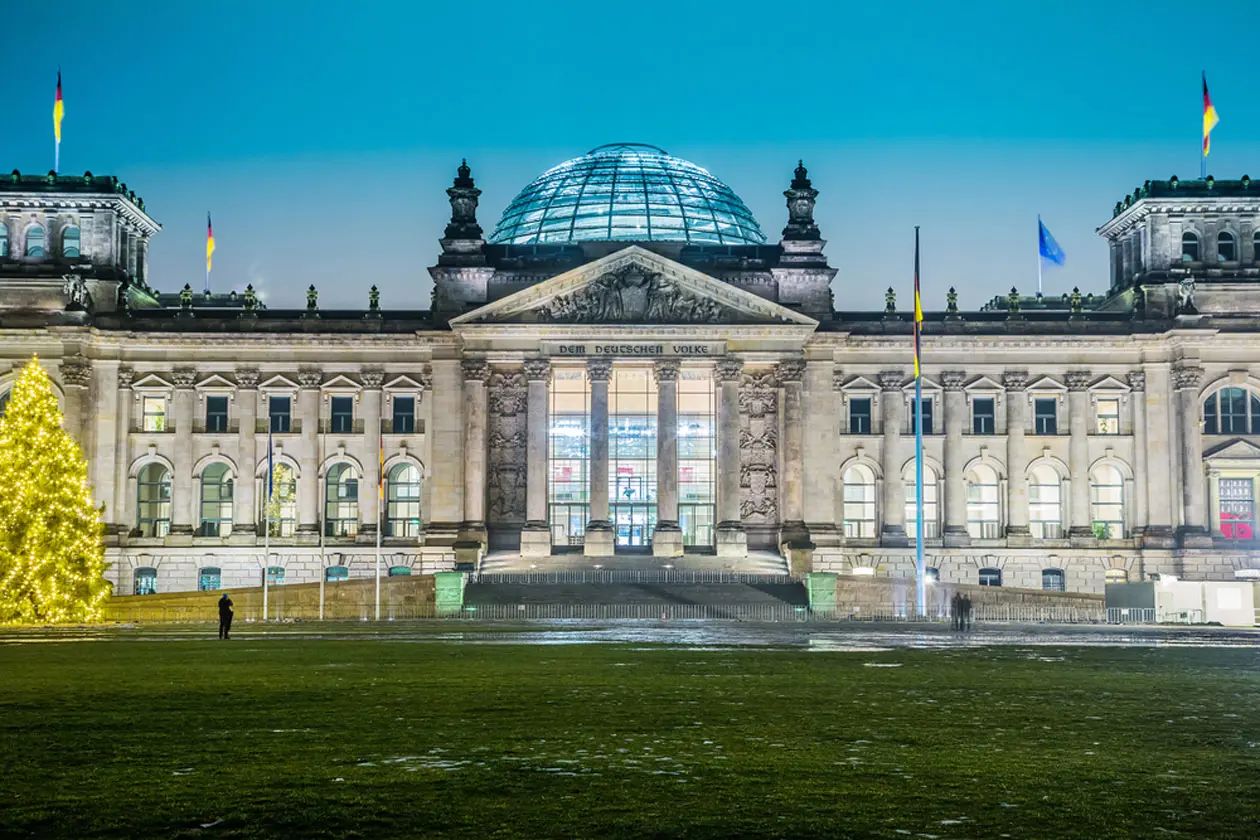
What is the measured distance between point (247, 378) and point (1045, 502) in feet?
173

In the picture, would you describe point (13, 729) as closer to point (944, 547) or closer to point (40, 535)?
point (40, 535)

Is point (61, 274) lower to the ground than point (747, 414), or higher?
higher

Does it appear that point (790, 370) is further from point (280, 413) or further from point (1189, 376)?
point (280, 413)

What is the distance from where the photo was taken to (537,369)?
3819 inches

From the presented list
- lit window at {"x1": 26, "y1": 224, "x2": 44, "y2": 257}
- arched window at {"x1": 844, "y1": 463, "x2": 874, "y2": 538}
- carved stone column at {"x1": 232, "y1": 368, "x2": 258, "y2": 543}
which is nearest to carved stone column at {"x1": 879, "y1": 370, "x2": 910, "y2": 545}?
arched window at {"x1": 844, "y1": 463, "x2": 874, "y2": 538}

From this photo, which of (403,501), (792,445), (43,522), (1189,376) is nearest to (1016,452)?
(1189,376)

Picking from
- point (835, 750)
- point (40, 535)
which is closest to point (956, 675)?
point (835, 750)

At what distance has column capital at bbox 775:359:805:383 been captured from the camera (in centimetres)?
9812

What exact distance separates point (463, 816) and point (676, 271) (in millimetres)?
82394

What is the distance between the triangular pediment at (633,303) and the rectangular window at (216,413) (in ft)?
58.0

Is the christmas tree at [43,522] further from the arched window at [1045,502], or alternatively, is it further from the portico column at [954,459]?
the arched window at [1045,502]

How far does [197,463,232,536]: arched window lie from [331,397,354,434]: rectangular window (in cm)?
756

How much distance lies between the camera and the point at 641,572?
281ft

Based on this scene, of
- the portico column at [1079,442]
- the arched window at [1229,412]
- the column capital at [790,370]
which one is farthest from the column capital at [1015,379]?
the column capital at [790,370]
